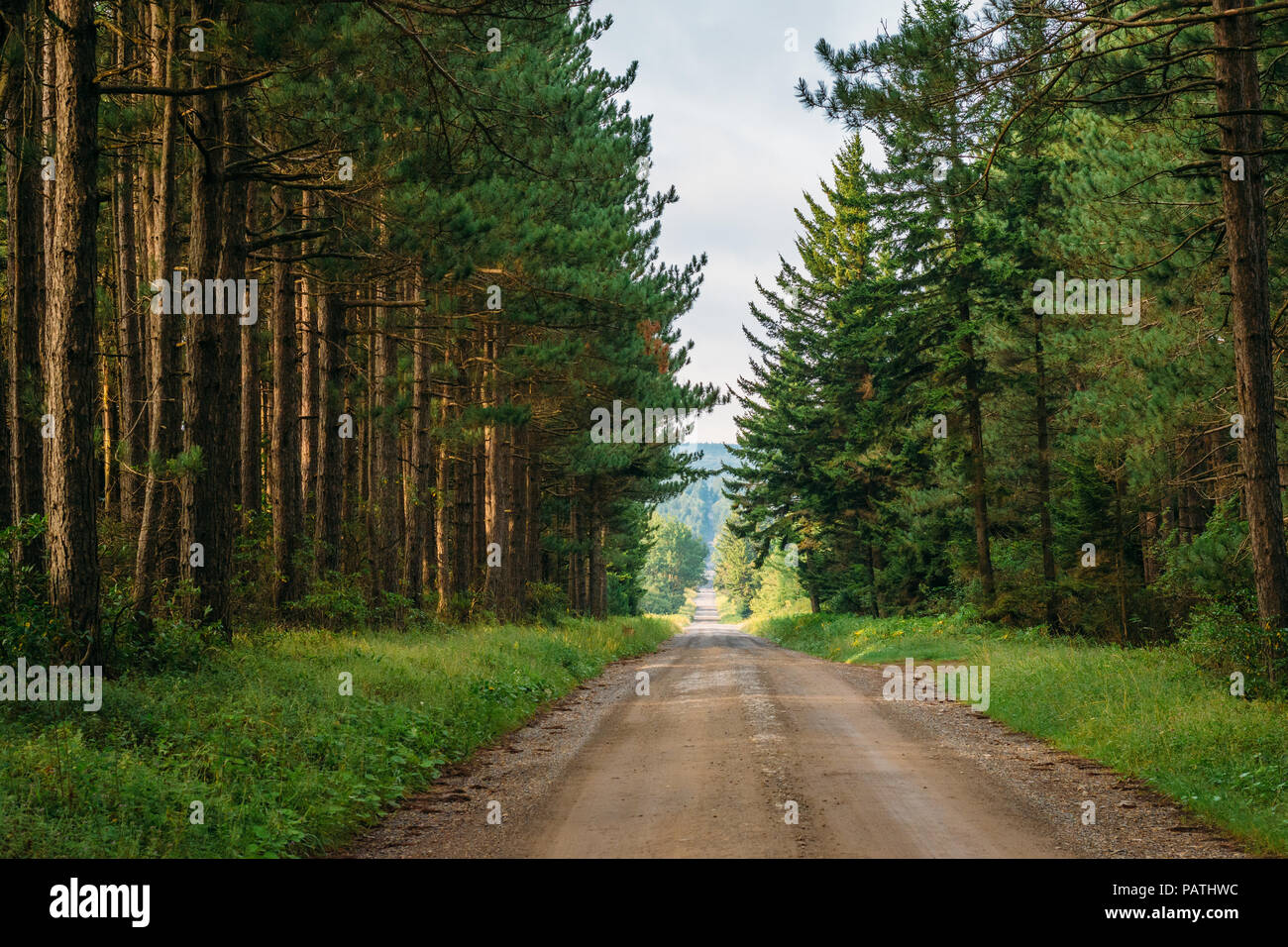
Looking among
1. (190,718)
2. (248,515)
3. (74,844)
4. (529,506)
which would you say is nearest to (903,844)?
(74,844)

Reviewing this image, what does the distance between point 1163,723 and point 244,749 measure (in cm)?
944

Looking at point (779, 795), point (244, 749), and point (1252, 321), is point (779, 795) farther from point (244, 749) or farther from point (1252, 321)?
point (1252, 321)

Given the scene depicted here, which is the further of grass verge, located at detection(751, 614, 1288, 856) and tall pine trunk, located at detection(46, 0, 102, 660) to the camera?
tall pine trunk, located at detection(46, 0, 102, 660)

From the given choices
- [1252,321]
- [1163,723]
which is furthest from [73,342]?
Result: [1252,321]

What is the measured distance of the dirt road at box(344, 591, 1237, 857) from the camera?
6.95 meters

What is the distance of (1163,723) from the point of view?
10.6 meters

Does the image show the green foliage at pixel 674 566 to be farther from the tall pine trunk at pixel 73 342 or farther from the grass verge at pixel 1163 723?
the tall pine trunk at pixel 73 342

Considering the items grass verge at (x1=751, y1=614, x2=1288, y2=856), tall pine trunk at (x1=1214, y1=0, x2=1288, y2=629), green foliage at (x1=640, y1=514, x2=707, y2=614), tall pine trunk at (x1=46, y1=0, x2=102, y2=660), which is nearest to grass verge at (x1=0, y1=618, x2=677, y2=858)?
tall pine trunk at (x1=46, y1=0, x2=102, y2=660)

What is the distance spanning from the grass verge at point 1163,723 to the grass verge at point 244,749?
6978mm

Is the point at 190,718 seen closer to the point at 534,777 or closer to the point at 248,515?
the point at 534,777

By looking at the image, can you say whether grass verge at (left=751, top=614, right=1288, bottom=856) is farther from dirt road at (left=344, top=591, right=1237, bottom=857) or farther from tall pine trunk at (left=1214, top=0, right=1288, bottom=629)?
tall pine trunk at (left=1214, top=0, right=1288, bottom=629)

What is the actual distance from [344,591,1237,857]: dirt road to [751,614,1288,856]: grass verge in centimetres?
36

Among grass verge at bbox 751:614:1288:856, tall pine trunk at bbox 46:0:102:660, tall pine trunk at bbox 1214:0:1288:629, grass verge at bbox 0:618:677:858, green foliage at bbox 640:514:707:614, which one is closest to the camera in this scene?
grass verge at bbox 0:618:677:858

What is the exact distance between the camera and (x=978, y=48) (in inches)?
448
